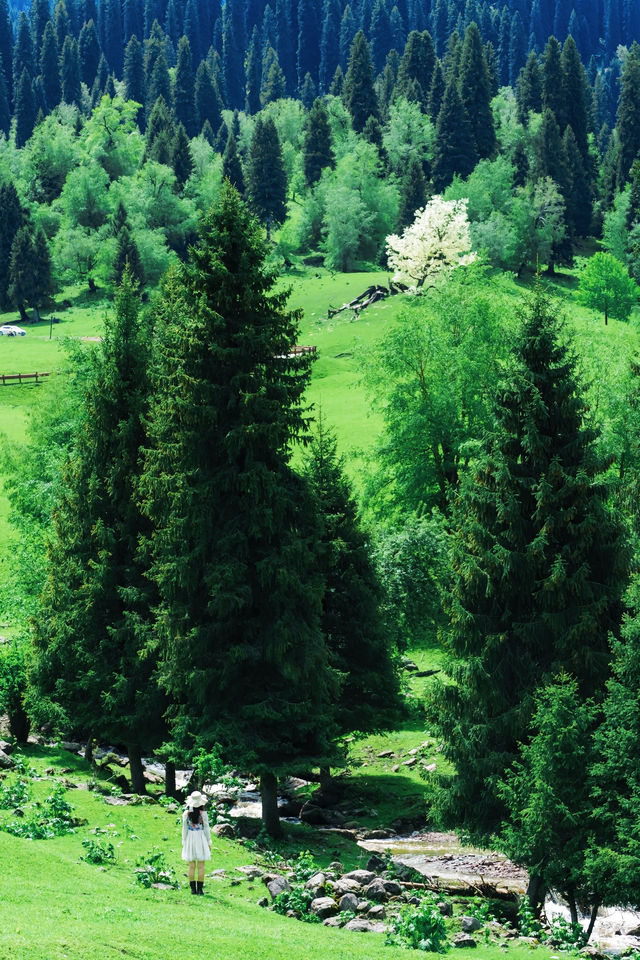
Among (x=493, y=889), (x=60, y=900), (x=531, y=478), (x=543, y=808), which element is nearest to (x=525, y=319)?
(x=531, y=478)

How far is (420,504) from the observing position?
49.7 meters

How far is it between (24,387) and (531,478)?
2720 inches

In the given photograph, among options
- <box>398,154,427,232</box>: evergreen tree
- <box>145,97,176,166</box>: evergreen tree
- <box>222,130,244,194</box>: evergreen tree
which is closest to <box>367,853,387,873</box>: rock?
<box>398,154,427,232</box>: evergreen tree

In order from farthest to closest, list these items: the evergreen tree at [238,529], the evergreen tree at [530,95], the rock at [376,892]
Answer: the evergreen tree at [530,95], the evergreen tree at [238,529], the rock at [376,892]

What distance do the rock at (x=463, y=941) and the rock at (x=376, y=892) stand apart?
2149 millimetres

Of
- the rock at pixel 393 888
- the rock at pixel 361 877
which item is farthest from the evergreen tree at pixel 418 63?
the rock at pixel 393 888

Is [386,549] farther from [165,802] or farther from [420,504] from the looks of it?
[165,802]

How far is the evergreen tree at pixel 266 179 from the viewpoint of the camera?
142125 mm

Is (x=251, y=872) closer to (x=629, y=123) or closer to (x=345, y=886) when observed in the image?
(x=345, y=886)

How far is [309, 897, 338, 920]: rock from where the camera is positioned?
802 inches

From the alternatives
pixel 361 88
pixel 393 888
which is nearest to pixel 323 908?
pixel 393 888

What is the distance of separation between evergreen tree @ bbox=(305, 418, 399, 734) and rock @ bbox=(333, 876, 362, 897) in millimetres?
10272

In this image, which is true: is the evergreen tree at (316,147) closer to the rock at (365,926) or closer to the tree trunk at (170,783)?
the tree trunk at (170,783)

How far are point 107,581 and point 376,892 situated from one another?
1184 centimetres
